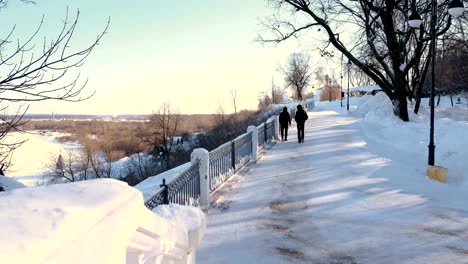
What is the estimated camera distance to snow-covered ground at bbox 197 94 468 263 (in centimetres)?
601

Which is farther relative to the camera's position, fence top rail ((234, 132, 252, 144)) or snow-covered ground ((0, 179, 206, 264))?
fence top rail ((234, 132, 252, 144))

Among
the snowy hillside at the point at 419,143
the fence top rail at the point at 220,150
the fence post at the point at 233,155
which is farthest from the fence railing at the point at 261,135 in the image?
the fence top rail at the point at 220,150

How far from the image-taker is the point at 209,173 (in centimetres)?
932

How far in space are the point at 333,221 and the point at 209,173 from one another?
303 centimetres

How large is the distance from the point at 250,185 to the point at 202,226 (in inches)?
270

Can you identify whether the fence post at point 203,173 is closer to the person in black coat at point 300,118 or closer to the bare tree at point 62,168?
the person in black coat at point 300,118

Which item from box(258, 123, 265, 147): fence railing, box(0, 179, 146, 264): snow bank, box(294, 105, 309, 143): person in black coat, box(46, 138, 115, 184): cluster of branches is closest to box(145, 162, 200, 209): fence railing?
box(0, 179, 146, 264): snow bank

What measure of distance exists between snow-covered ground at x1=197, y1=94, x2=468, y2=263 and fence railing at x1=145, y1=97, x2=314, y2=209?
0.46 m

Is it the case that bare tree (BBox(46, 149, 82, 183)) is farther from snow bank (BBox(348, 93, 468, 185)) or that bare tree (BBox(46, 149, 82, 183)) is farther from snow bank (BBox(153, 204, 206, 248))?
snow bank (BBox(153, 204, 206, 248))

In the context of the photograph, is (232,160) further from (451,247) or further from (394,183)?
(451,247)

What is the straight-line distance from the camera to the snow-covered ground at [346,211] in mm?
6008

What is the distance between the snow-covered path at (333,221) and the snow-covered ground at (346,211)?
0.05 ft

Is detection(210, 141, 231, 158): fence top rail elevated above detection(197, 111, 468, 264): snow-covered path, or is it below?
above

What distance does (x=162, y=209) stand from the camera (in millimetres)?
3711
